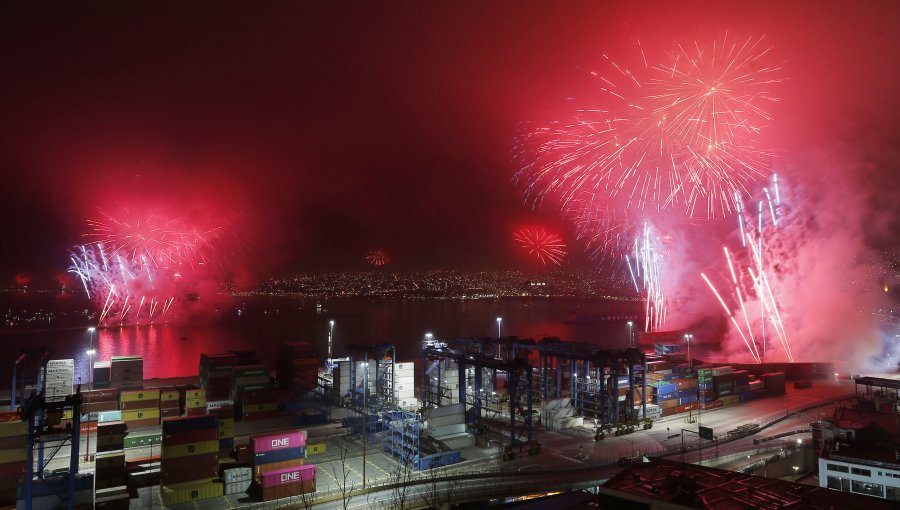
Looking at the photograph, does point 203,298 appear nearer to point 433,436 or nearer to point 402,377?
point 402,377

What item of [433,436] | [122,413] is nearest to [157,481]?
[122,413]

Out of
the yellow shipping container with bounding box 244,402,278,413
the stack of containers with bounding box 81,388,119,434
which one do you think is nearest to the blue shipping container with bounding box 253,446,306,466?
the yellow shipping container with bounding box 244,402,278,413

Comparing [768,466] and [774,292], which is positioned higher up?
[774,292]

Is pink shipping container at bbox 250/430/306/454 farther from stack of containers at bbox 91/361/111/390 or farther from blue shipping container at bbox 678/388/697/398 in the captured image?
stack of containers at bbox 91/361/111/390

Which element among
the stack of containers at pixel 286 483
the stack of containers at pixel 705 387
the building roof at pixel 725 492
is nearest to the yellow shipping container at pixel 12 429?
the stack of containers at pixel 286 483

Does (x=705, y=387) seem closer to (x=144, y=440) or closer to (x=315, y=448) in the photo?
(x=315, y=448)
